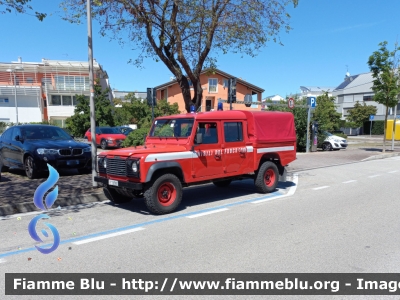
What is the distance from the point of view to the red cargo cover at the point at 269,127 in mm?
8586

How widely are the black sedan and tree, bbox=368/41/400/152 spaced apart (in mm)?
17513

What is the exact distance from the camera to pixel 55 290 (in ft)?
12.7

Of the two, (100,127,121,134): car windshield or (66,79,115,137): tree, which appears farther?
(66,79,115,137): tree

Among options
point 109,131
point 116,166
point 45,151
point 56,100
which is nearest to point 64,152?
point 45,151

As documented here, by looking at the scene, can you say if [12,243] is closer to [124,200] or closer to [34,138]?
[124,200]

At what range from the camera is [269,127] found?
29.5 ft

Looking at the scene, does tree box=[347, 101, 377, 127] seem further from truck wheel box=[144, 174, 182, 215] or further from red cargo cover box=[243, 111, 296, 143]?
truck wheel box=[144, 174, 182, 215]

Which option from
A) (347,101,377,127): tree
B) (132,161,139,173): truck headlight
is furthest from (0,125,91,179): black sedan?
(347,101,377,127): tree

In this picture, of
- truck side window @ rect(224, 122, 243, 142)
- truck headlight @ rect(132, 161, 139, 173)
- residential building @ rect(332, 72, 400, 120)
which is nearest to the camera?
truck headlight @ rect(132, 161, 139, 173)

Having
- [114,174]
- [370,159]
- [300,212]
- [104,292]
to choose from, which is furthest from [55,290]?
[370,159]

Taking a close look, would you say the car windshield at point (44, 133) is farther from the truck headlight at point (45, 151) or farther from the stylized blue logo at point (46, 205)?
the stylized blue logo at point (46, 205)

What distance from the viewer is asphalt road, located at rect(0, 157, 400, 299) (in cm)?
445

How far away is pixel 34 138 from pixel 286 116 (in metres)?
7.82

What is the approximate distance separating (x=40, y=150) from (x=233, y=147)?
19.0ft
